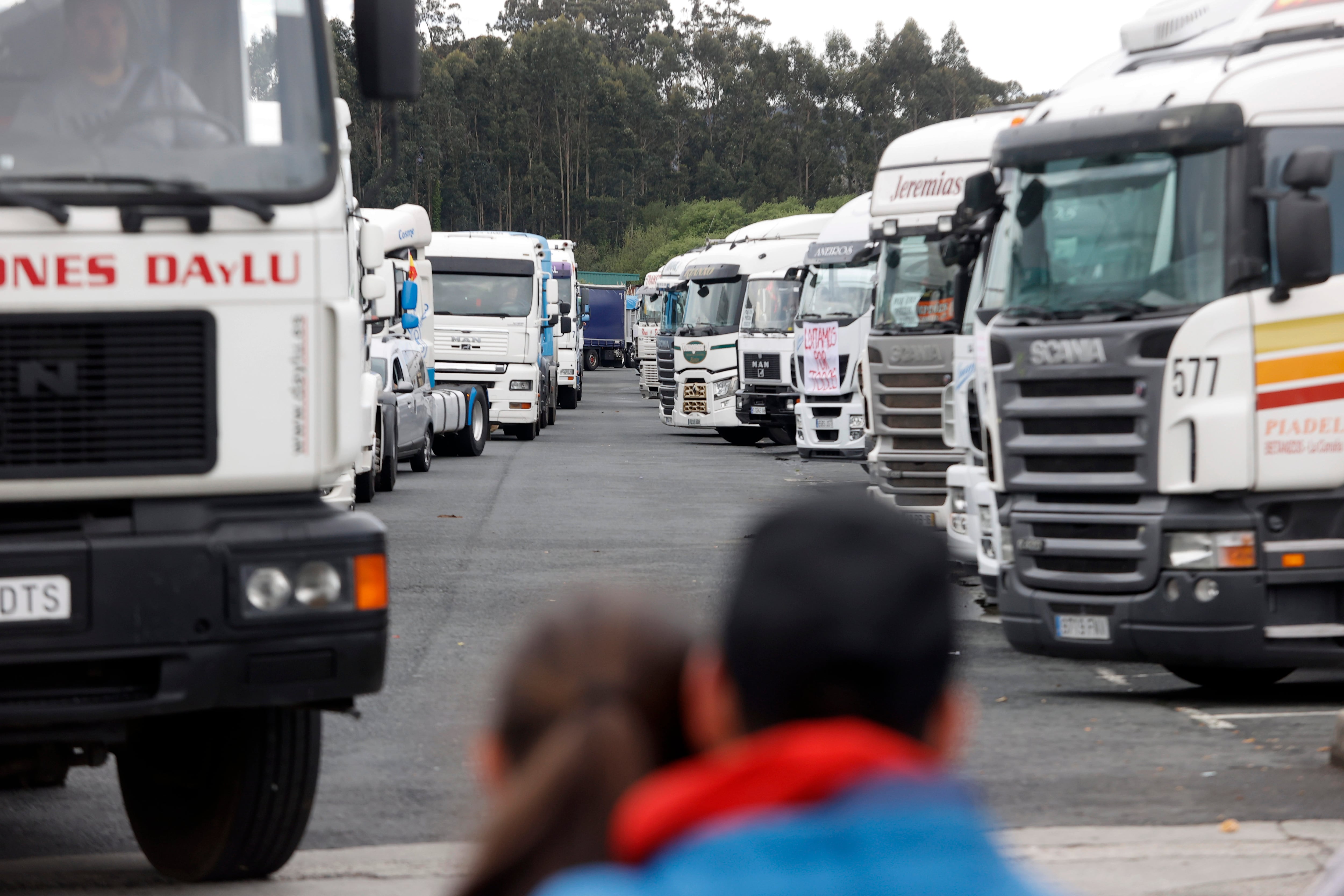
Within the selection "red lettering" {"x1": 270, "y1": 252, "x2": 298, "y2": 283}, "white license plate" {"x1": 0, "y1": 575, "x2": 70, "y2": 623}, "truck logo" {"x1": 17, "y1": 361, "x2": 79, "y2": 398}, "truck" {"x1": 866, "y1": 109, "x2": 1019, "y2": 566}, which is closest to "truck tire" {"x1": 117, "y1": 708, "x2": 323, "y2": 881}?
"white license plate" {"x1": 0, "y1": 575, "x2": 70, "y2": 623}

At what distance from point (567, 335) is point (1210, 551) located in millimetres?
36622

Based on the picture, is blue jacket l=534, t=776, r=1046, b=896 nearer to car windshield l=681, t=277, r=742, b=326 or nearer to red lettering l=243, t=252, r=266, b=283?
red lettering l=243, t=252, r=266, b=283

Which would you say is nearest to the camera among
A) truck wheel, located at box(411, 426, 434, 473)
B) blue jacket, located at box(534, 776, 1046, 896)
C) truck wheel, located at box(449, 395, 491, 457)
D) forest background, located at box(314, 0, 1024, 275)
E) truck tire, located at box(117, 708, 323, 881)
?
blue jacket, located at box(534, 776, 1046, 896)

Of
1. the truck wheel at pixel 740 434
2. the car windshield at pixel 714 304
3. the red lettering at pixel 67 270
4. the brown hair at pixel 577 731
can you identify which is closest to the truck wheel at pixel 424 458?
the car windshield at pixel 714 304

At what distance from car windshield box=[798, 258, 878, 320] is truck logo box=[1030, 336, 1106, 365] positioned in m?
13.9

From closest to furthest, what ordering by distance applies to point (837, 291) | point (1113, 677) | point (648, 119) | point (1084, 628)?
point (1084, 628), point (1113, 677), point (837, 291), point (648, 119)

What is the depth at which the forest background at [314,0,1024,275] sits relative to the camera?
352ft

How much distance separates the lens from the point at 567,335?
44.9 m

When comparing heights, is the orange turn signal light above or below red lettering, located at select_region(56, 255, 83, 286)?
below

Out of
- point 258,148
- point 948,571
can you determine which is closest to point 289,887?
point 258,148

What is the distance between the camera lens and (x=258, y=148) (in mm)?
5434

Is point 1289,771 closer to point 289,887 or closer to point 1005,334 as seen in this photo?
point 1005,334

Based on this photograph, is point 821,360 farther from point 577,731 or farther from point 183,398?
point 577,731

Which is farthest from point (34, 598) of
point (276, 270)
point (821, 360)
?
point (821, 360)
